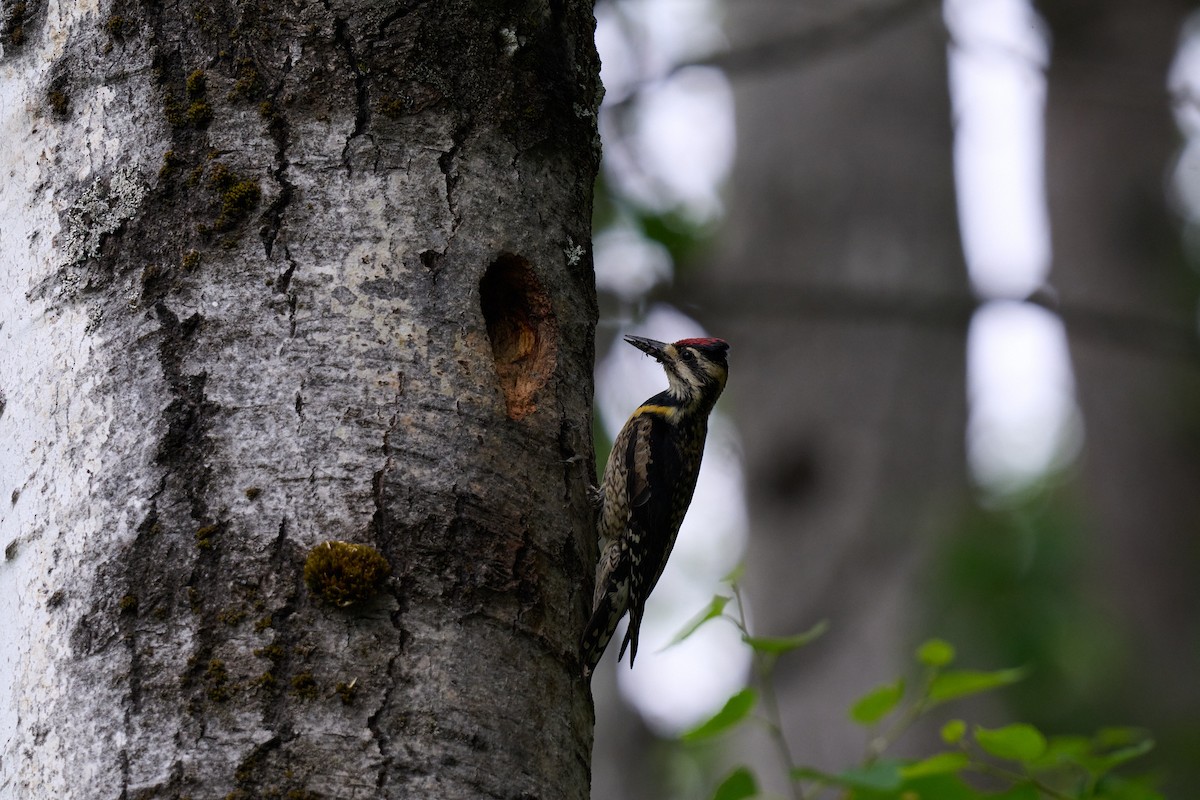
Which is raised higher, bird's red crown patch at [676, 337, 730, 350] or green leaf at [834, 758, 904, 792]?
bird's red crown patch at [676, 337, 730, 350]

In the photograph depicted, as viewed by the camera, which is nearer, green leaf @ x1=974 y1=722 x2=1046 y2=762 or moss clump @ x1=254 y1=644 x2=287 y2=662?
moss clump @ x1=254 y1=644 x2=287 y2=662

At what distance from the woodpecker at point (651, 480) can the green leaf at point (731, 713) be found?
91cm

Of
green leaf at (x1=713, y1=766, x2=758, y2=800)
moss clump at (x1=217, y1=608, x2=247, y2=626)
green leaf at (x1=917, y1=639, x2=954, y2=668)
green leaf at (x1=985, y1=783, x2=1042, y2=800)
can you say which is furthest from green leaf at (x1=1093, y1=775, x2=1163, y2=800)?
moss clump at (x1=217, y1=608, x2=247, y2=626)

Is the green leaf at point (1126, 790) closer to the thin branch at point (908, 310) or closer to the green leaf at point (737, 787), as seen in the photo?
the green leaf at point (737, 787)

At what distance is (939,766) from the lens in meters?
2.56

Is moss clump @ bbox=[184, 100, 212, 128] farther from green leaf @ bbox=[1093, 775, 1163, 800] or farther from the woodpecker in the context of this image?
green leaf @ bbox=[1093, 775, 1163, 800]

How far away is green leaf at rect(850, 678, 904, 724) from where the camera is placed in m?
2.70

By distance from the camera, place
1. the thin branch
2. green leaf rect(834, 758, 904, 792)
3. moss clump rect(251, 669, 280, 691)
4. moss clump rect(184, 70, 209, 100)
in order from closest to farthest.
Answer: moss clump rect(251, 669, 280, 691)
green leaf rect(834, 758, 904, 792)
moss clump rect(184, 70, 209, 100)
the thin branch

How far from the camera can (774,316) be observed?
7812 millimetres

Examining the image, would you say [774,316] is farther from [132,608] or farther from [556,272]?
[132,608]

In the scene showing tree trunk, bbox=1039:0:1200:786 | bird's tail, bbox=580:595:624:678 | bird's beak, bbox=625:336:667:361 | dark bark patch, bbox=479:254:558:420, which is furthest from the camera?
tree trunk, bbox=1039:0:1200:786

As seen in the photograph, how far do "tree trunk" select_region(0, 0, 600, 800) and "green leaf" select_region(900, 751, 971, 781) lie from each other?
2.21 feet

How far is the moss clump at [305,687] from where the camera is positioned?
7.07ft

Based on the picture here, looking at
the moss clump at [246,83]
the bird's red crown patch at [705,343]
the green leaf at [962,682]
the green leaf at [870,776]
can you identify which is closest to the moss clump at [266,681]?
the green leaf at [870,776]
